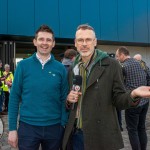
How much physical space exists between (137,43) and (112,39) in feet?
9.28

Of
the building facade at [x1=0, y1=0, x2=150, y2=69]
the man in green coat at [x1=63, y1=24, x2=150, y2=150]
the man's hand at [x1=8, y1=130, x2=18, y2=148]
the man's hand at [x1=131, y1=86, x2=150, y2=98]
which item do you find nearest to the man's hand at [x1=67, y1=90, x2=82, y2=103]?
the man in green coat at [x1=63, y1=24, x2=150, y2=150]

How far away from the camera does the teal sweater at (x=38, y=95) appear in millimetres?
3258

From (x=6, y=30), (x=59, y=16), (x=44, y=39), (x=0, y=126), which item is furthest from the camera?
(x=59, y=16)

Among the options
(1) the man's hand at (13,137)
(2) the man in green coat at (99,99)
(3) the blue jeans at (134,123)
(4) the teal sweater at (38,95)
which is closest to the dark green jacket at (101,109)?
(2) the man in green coat at (99,99)

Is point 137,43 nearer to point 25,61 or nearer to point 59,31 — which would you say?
point 59,31

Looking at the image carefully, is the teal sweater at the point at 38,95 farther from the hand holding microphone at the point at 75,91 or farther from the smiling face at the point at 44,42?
the hand holding microphone at the point at 75,91

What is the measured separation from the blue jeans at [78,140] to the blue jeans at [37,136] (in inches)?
6.0

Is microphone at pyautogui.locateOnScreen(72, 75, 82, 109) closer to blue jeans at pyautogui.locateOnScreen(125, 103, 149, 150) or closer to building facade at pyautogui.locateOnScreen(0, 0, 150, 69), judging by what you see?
blue jeans at pyautogui.locateOnScreen(125, 103, 149, 150)

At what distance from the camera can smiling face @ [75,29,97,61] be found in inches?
125

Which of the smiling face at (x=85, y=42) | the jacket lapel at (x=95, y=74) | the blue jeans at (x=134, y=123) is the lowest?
the blue jeans at (x=134, y=123)

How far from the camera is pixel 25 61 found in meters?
3.38

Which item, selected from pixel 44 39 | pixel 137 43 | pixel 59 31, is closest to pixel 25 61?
pixel 44 39

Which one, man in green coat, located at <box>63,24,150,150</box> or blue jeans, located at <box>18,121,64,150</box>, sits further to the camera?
blue jeans, located at <box>18,121,64,150</box>

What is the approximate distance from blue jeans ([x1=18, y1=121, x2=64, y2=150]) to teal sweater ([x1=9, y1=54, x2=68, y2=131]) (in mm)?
50
